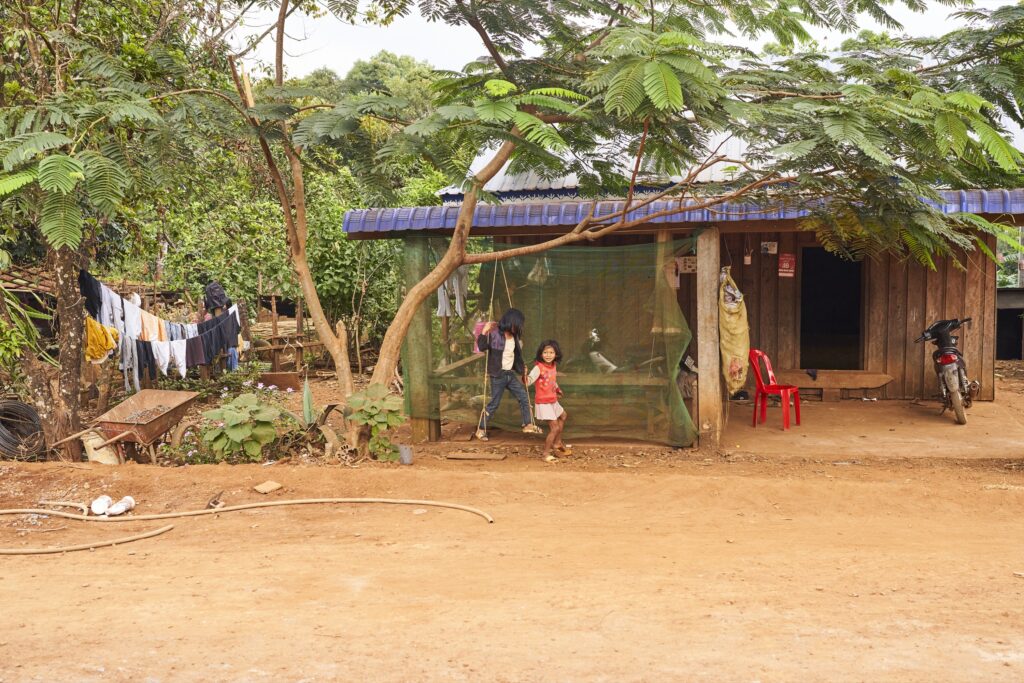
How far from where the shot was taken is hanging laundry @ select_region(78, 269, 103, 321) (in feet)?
28.5

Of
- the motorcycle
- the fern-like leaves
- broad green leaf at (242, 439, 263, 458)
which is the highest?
the fern-like leaves

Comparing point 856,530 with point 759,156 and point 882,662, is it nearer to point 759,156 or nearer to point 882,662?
point 882,662

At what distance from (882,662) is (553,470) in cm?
433

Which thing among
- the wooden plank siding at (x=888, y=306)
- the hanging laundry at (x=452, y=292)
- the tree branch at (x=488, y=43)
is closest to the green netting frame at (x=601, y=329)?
the hanging laundry at (x=452, y=292)

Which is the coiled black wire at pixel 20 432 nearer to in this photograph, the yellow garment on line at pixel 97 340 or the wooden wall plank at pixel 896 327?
the yellow garment on line at pixel 97 340

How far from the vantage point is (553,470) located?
309 inches

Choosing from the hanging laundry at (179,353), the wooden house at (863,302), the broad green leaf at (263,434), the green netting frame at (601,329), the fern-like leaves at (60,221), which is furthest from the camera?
the hanging laundry at (179,353)

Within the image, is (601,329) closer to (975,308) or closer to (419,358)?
(419,358)

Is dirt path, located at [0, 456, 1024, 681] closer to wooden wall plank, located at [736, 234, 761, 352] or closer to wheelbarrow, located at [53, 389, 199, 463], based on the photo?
wheelbarrow, located at [53, 389, 199, 463]

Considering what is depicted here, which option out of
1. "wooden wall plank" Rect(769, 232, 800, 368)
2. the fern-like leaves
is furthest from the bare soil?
"wooden wall plank" Rect(769, 232, 800, 368)

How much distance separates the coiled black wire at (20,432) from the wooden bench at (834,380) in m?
8.17

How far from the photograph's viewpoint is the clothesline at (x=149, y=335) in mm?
9141

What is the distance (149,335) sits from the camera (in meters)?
10.4

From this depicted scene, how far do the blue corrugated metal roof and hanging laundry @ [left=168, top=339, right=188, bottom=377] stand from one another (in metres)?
3.45
